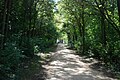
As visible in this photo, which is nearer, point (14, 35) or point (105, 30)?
point (14, 35)

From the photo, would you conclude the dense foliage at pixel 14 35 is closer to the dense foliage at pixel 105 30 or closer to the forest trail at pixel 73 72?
the forest trail at pixel 73 72

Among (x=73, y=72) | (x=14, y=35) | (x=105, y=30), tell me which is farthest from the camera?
(x=105, y=30)

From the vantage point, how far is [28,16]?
717 inches

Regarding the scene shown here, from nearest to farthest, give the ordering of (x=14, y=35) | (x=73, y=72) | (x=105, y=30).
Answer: (x=73, y=72) → (x=14, y=35) → (x=105, y=30)

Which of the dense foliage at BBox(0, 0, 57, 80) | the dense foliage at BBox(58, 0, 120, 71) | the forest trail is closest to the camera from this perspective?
the dense foliage at BBox(0, 0, 57, 80)

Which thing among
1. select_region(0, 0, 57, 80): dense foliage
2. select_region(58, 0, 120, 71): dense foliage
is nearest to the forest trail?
select_region(58, 0, 120, 71): dense foliage

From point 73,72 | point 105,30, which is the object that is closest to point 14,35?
point 73,72

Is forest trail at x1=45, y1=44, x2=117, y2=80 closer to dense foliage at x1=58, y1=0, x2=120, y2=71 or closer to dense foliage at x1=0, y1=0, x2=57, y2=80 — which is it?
dense foliage at x1=58, y1=0, x2=120, y2=71

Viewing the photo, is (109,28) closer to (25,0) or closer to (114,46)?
(114,46)

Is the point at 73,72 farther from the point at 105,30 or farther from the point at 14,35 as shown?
the point at 105,30

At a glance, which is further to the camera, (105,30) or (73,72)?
(105,30)

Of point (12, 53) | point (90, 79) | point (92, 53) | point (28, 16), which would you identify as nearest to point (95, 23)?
point (92, 53)

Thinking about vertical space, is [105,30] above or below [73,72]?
above

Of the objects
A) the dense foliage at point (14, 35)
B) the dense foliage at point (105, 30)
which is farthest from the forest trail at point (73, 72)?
the dense foliage at point (14, 35)
